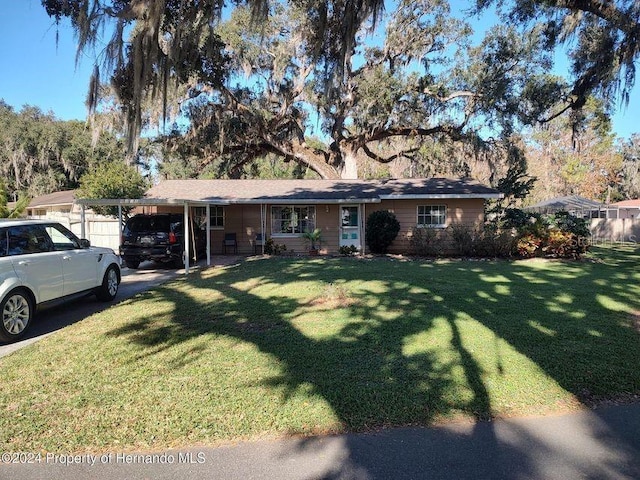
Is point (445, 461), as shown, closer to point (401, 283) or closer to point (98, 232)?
point (401, 283)

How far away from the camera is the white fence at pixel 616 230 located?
2700cm

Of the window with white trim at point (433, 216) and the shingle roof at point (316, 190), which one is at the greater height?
the shingle roof at point (316, 190)

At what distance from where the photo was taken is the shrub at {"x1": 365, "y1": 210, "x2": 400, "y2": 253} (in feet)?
53.5

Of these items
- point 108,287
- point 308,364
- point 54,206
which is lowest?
point 308,364

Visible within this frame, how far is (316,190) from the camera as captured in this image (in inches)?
714

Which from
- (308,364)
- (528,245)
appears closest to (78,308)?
(308,364)

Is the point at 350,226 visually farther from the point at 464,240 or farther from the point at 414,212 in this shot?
the point at 464,240

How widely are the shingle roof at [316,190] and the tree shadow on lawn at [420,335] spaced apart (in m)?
6.76

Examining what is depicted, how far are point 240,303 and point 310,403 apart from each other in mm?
4071

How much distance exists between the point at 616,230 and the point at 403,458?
1202 inches

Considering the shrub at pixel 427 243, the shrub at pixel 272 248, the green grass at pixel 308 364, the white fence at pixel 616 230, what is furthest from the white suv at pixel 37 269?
the white fence at pixel 616 230

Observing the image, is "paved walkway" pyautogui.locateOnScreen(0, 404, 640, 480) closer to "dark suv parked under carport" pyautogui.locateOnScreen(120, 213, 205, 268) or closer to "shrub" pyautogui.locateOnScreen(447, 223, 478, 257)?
"dark suv parked under carport" pyautogui.locateOnScreen(120, 213, 205, 268)

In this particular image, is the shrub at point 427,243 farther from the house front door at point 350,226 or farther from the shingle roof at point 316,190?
the house front door at point 350,226

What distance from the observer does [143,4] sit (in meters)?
7.80
